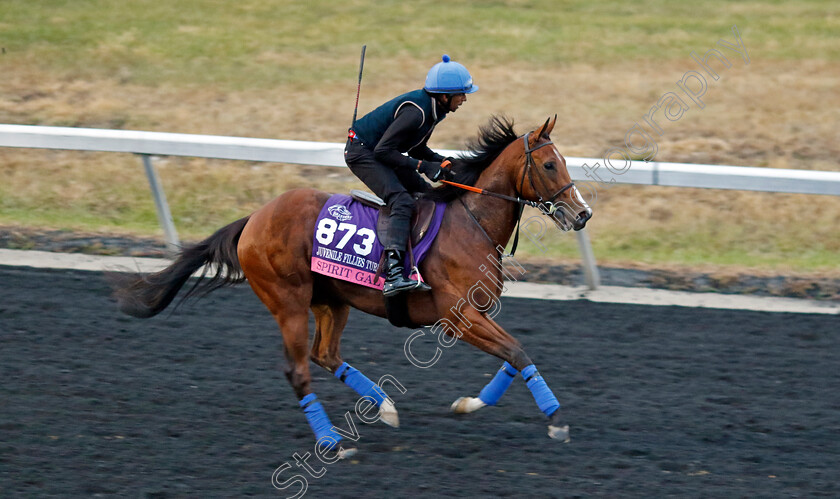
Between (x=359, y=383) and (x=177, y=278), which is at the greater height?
(x=177, y=278)

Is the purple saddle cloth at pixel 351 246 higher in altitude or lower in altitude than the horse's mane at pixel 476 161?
lower

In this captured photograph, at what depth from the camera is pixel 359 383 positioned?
5.56 meters

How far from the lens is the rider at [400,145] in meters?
5.25

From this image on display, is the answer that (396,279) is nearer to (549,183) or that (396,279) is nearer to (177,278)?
(549,183)

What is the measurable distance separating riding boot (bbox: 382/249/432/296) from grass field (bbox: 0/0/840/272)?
12.0 ft

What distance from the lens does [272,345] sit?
6.66 meters

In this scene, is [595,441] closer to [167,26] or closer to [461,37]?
[461,37]

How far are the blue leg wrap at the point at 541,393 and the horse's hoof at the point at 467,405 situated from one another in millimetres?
469

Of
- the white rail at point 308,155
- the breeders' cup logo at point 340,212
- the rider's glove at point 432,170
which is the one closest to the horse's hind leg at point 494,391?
the rider's glove at point 432,170

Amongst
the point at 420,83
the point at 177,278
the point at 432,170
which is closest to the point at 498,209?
the point at 432,170

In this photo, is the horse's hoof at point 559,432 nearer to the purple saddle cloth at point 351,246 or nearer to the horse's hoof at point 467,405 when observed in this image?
the horse's hoof at point 467,405

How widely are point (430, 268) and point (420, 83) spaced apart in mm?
8403

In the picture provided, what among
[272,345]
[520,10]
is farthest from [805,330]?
[520,10]

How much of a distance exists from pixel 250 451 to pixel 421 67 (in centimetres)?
980
